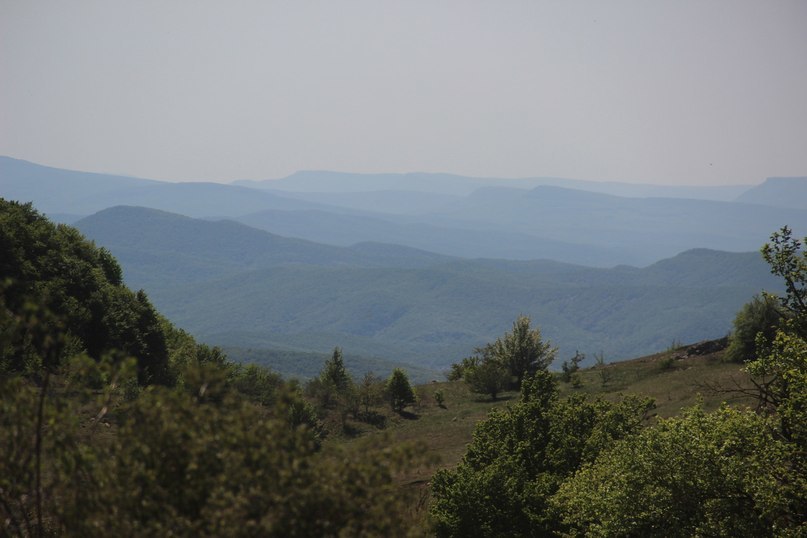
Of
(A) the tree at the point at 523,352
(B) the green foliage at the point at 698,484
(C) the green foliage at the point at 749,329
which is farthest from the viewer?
(A) the tree at the point at 523,352

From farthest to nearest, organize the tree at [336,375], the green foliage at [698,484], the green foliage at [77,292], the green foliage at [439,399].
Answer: the tree at [336,375] < the green foliage at [439,399] < the green foliage at [77,292] < the green foliage at [698,484]

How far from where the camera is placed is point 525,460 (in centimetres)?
2056

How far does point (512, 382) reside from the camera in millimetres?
46531

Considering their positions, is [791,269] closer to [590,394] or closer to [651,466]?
[651,466]

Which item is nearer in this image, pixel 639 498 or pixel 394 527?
pixel 394 527

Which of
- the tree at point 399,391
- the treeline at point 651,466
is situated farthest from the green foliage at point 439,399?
the treeline at point 651,466

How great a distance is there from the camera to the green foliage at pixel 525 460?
1800 cm

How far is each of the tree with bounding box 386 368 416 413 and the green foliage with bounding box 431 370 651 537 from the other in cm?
2061

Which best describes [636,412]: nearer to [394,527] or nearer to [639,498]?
[639,498]

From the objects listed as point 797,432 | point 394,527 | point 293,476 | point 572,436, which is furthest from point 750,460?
point 293,476

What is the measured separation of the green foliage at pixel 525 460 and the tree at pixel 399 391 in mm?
20607

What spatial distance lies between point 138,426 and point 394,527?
3358 millimetres

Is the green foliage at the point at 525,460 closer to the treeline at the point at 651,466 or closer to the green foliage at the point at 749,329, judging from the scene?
→ the treeline at the point at 651,466

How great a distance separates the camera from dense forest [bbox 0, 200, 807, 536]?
7859mm
